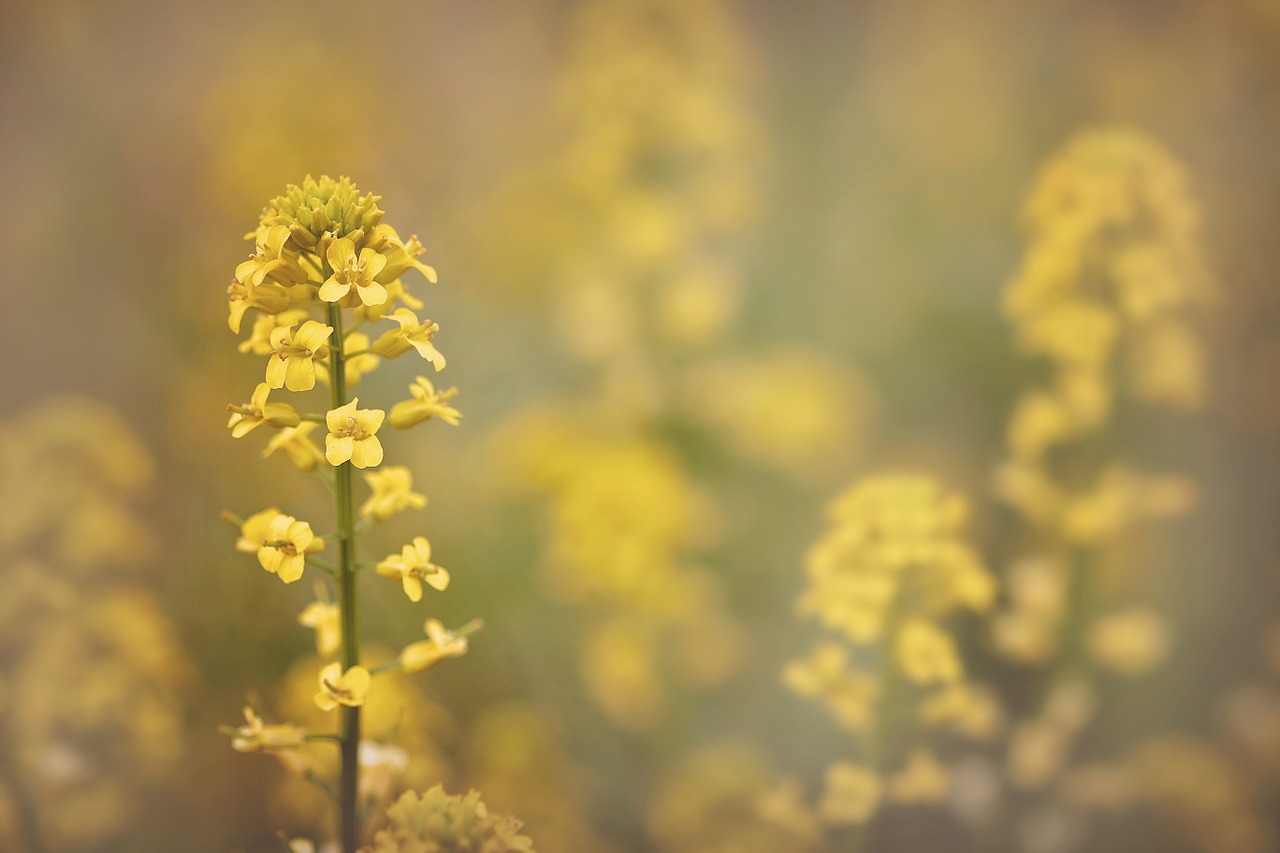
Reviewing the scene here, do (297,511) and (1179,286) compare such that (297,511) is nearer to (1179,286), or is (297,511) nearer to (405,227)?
(405,227)

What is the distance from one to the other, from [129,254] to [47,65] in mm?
178

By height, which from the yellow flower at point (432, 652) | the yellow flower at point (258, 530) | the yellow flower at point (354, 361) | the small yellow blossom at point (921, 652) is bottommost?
the yellow flower at point (432, 652)

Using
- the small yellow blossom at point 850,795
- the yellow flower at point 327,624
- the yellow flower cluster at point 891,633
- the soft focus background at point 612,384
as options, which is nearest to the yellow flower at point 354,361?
the yellow flower at point 327,624

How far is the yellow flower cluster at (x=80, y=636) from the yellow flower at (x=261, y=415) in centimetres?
42

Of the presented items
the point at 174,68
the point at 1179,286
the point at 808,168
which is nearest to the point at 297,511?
the point at 174,68

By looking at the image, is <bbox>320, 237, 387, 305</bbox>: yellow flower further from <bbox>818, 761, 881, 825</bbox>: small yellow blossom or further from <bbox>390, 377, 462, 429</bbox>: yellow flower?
<bbox>818, 761, 881, 825</bbox>: small yellow blossom

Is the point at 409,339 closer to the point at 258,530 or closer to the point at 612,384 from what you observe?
the point at 258,530

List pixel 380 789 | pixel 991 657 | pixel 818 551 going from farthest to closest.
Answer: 1. pixel 991 657
2. pixel 818 551
3. pixel 380 789

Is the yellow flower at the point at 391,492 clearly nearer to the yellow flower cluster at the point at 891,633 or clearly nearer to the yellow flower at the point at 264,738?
the yellow flower at the point at 264,738

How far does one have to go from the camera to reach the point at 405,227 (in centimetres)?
81

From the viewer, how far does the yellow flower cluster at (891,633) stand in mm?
760

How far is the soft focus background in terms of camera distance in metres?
0.81

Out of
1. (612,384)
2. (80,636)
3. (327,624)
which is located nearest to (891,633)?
(612,384)

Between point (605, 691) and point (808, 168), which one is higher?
point (808, 168)
